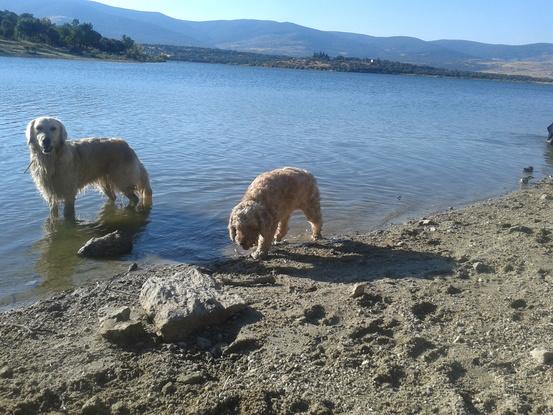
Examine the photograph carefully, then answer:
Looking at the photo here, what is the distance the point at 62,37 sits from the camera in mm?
98312

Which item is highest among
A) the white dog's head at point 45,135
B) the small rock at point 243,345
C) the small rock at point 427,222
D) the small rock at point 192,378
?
the white dog's head at point 45,135

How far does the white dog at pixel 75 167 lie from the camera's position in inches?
355

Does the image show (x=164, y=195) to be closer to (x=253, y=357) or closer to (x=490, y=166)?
(x=253, y=357)

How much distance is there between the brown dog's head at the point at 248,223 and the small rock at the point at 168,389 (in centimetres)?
321

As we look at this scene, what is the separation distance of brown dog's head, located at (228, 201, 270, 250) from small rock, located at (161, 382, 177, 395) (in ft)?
10.5

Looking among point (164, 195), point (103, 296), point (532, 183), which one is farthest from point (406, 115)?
point (103, 296)

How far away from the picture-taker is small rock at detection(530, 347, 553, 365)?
416 cm

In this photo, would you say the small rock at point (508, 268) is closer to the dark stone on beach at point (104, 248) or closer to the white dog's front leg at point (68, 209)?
the dark stone on beach at point (104, 248)

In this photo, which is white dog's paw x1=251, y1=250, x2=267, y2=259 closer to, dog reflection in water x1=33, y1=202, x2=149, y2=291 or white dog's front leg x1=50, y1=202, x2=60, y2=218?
dog reflection in water x1=33, y1=202, x2=149, y2=291

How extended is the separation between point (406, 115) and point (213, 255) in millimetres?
26178

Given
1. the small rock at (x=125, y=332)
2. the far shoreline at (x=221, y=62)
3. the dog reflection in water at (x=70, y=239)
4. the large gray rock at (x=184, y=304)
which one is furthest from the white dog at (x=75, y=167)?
the far shoreline at (x=221, y=62)

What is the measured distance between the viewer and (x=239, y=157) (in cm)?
1562

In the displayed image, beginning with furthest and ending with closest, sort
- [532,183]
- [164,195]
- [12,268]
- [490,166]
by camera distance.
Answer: [490,166], [532,183], [164,195], [12,268]

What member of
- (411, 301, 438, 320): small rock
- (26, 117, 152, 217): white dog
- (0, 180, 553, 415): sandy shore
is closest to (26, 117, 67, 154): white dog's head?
(26, 117, 152, 217): white dog
